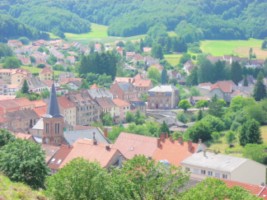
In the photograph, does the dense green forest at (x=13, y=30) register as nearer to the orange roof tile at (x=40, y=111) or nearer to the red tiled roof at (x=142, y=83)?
the red tiled roof at (x=142, y=83)

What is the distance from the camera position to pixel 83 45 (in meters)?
138

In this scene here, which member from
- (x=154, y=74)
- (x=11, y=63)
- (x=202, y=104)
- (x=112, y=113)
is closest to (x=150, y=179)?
(x=112, y=113)

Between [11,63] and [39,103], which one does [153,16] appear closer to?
[11,63]

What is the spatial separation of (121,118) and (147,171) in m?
51.9

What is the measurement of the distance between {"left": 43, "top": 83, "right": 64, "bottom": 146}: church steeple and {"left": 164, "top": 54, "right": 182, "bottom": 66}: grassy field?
6496cm

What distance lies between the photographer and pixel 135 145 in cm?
4628

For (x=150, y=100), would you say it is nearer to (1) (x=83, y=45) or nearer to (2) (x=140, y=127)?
(2) (x=140, y=127)

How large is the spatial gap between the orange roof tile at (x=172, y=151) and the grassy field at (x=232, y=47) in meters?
80.3

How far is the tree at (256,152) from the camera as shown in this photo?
46.3m

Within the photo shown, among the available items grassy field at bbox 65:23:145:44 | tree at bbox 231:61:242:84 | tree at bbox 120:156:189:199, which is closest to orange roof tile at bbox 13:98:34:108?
tree at bbox 231:61:242:84

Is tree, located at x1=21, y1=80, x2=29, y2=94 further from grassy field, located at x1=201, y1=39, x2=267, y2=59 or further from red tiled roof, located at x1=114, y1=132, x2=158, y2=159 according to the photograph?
grassy field, located at x1=201, y1=39, x2=267, y2=59

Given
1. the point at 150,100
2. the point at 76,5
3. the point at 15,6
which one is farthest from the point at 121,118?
the point at 76,5

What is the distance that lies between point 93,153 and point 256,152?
1287 cm

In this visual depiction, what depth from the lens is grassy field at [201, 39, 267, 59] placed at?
12862 cm
